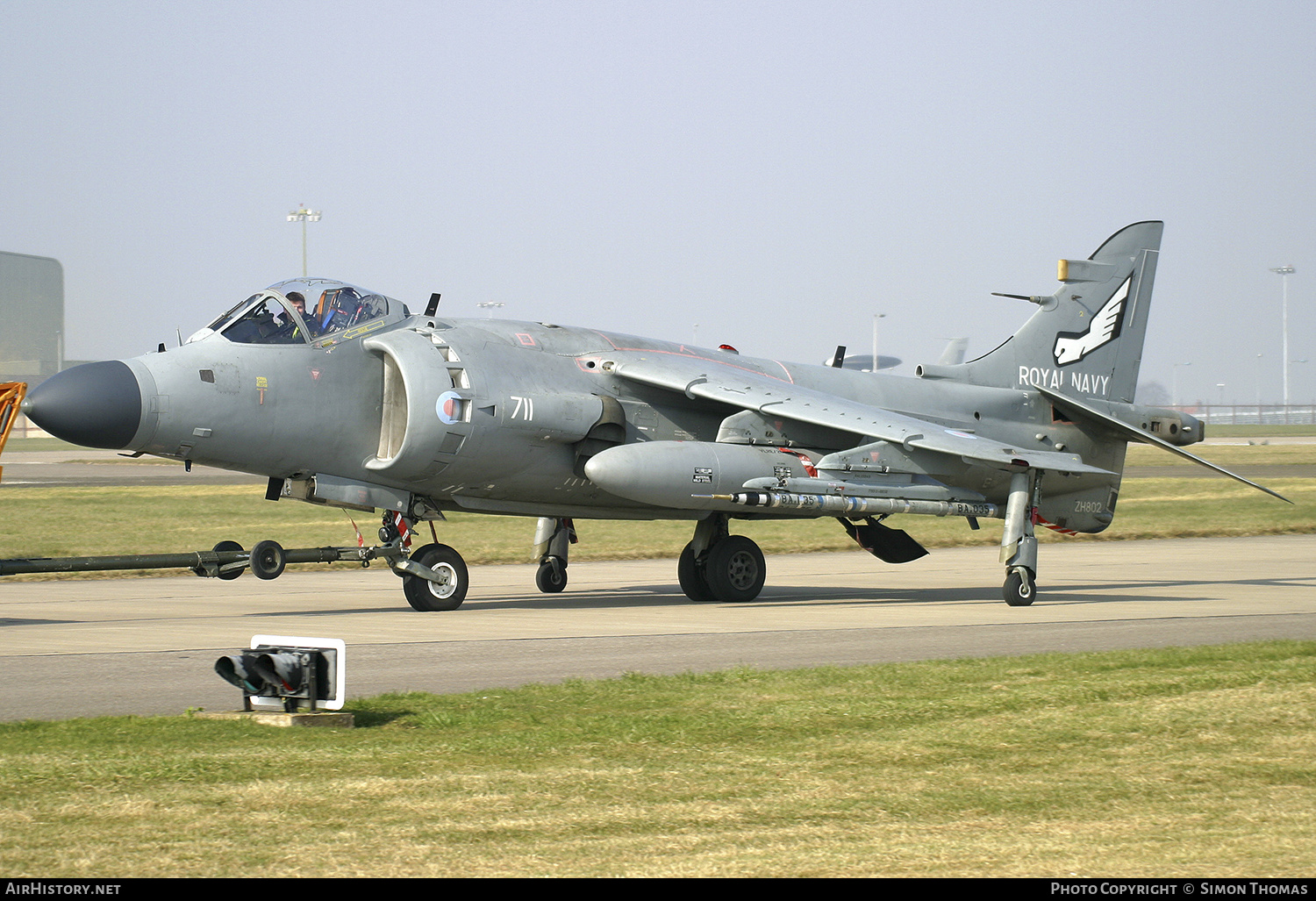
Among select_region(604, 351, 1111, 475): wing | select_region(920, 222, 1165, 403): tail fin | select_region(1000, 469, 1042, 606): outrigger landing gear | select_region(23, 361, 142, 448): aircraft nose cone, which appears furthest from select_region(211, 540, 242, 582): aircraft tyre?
select_region(920, 222, 1165, 403): tail fin

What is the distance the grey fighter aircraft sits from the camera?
14250mm

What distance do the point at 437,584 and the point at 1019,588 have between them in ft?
21.8

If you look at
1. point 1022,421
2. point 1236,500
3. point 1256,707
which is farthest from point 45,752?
point 1236,500

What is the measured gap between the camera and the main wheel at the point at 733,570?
1695cm

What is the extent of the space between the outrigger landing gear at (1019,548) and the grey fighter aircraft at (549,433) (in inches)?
0.9

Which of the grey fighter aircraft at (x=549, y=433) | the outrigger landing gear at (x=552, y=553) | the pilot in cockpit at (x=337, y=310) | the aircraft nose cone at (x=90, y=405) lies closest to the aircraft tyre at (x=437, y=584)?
the grey fighter aircraft at (x=549, y=433)

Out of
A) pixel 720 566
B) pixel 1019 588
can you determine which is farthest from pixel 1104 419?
pixel 720 566

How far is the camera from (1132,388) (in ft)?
67.2

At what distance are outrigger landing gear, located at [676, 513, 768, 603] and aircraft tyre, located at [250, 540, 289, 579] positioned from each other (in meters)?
5.14

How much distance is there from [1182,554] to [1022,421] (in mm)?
7069

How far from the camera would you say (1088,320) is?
19969 millimetres

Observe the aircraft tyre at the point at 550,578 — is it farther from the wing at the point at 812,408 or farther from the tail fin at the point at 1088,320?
the tail fin at the point at 1088,320

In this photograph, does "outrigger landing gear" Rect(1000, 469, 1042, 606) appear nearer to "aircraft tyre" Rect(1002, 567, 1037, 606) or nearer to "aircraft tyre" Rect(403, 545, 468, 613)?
"aircraft tyre" Rect(1002, 567, 1037, 606)

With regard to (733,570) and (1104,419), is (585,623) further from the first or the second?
(1104,419)
